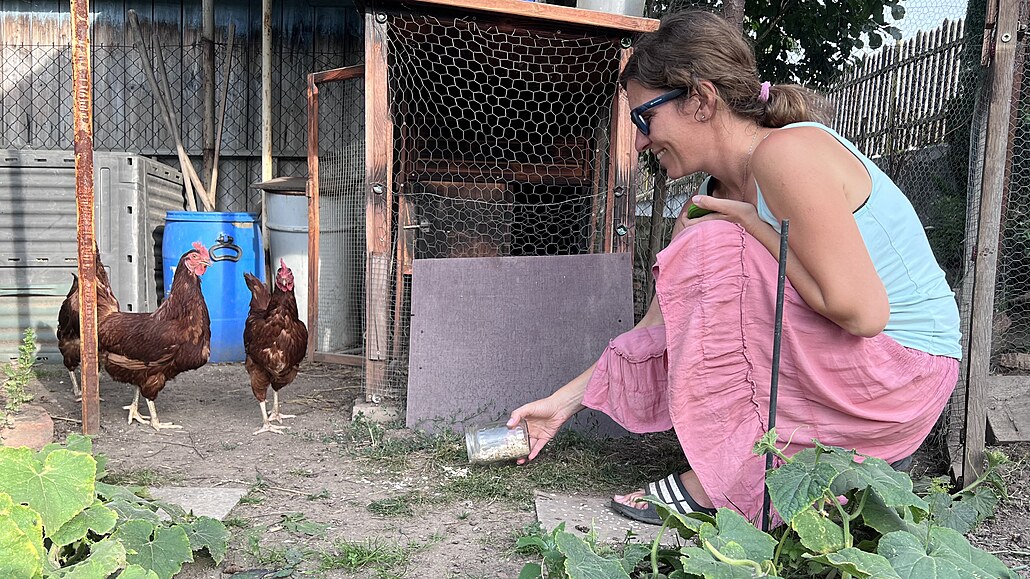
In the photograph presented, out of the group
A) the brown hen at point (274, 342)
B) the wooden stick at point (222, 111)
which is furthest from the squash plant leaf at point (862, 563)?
the wooden stick at point (222, 111)

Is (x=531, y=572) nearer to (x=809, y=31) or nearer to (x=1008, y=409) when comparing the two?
(x=1008, y=409)

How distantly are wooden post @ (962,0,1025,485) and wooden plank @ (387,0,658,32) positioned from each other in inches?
45.3

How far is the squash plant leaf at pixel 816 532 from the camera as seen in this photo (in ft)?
3.72

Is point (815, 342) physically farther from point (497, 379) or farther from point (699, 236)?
point (497, 379)

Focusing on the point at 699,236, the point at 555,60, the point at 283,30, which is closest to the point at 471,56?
the point at 555,60

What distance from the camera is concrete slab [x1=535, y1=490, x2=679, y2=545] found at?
5.39 feet

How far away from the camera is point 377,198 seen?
2766 mm

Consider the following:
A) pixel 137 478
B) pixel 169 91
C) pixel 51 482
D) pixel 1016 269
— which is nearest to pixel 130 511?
pixel 51 482

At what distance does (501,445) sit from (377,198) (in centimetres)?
118

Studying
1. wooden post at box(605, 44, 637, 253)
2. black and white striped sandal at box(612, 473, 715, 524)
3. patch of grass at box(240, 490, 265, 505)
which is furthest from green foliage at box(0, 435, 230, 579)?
wooden post at box(605, 44, 637, 253)

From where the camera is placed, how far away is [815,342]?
149cm

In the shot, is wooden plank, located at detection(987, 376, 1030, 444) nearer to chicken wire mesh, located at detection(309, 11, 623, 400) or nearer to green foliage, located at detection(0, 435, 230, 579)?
chicken wire mesh, located at detection(309, 11, 623, 400)

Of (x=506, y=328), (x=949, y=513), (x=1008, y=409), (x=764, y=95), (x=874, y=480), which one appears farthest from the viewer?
(x=506, y=328)

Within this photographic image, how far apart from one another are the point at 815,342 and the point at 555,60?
1903 millimetres
